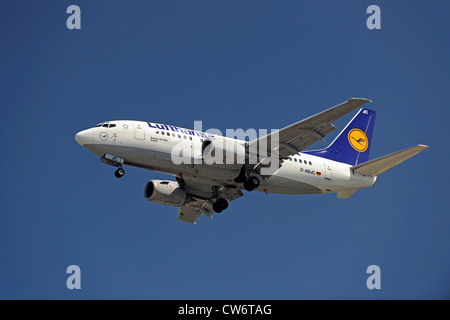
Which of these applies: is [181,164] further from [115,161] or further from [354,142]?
[354,142]

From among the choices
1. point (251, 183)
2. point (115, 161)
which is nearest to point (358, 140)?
point (251, 183)

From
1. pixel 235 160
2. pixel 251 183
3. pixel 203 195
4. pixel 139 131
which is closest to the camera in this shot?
pixel 139 131

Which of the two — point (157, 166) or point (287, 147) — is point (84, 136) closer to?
point (157, 166)

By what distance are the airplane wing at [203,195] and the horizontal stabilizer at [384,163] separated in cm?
763

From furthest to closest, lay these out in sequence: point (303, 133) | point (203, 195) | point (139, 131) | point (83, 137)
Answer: point (203, 195), point (139, 131), point (83, 137), point (303, 133)

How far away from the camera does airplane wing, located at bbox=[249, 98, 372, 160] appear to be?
3231 cm

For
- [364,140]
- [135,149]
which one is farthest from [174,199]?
[364,140]

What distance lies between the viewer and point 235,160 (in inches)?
1423

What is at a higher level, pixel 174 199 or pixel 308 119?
pixel 308 119

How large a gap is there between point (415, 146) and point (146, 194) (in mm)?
16783

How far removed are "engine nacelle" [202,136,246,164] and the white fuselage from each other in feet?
0.96

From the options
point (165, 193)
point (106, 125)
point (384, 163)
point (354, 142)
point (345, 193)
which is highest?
point (354, 142)

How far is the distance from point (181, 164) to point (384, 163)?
11951mm

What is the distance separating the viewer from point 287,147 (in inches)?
1422
